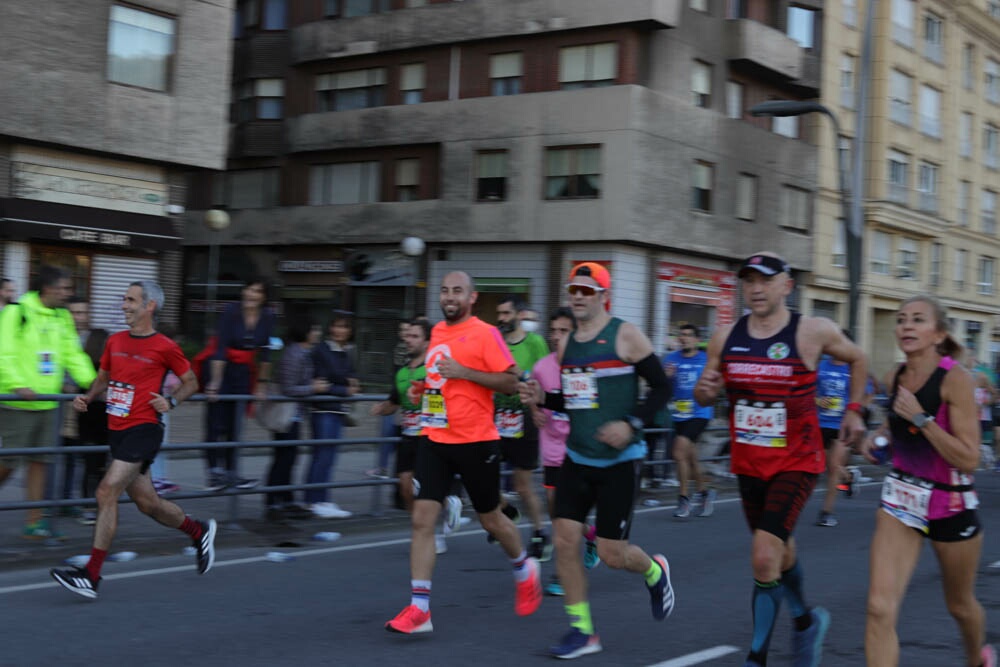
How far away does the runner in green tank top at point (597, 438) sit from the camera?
5617 millimetres

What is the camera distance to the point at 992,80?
151ft

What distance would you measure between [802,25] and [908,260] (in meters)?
10.6

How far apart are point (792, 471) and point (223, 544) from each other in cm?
504

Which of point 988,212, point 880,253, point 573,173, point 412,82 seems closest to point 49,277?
point 573,173

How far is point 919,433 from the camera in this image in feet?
15.3

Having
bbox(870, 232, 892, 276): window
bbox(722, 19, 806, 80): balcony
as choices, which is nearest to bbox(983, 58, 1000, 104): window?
bbox(870, 232, 892, 276): window

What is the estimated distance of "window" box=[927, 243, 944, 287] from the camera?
136ft

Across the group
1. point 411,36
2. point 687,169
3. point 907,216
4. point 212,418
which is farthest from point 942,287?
point 212,418

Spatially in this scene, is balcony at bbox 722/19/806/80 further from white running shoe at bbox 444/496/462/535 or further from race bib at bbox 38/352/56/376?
race bib at bbox 38/352/56/376

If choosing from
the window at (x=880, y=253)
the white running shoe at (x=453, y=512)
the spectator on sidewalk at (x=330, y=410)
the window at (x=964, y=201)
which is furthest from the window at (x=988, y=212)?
the white running shoe at (x=453, y=512)

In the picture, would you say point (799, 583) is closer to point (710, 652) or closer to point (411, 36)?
point (710, 652)

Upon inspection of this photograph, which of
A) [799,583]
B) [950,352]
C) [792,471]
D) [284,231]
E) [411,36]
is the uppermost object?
[411,36]

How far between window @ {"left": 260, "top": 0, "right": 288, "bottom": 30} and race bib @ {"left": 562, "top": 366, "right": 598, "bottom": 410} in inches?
1172

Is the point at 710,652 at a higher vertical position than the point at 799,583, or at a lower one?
lower
